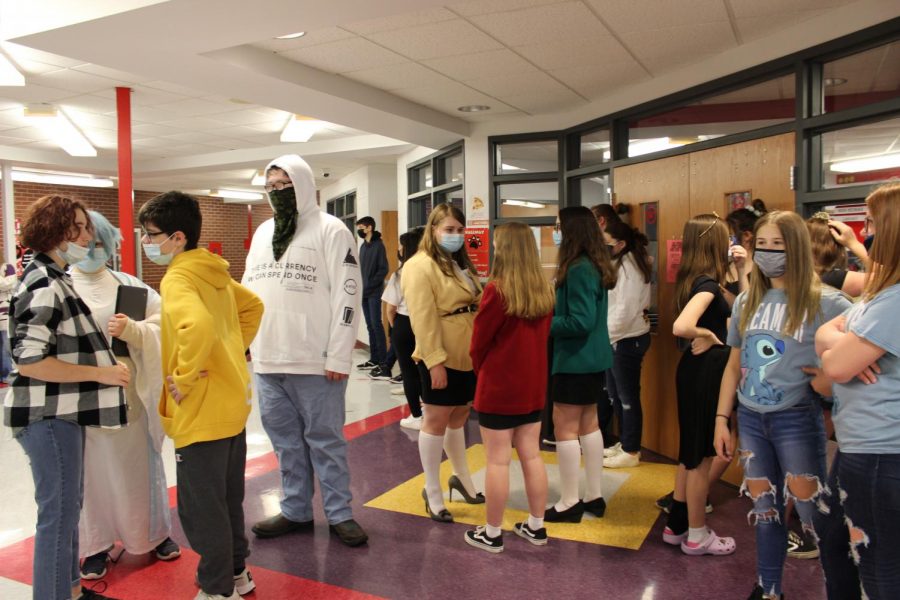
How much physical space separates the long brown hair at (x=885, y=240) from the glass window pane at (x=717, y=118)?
2153mm

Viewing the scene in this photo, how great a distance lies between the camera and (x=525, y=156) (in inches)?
261

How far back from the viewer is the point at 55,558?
7.20 feet

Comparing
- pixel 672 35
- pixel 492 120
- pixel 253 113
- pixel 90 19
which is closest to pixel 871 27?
pixel 672 35

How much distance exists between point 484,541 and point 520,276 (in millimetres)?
1218

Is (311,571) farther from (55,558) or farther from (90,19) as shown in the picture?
(90,19)

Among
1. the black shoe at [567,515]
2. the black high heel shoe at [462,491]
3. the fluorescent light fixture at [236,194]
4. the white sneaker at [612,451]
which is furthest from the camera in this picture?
the fluorescent light fixture at [236,194]

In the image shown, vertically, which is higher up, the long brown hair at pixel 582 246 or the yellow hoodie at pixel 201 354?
the long brown hair at pixel 582 246

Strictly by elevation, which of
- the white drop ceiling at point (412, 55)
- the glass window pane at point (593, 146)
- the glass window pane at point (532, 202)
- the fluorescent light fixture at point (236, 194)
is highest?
the fluorescent light fixture at point (236, 194)

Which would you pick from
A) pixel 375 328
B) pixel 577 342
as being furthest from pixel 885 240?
pixel 375 328

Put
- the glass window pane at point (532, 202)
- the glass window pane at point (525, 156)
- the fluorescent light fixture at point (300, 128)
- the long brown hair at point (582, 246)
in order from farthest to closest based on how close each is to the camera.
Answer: the fluorescent light fixture at point (300, 128) < the glass window pane at point (525, 156) < the glass window pane at point (532, 202) < the long brown hair at point (582, 246)

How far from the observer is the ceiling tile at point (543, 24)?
134 inches

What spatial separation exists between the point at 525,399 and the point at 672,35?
7.88 feet

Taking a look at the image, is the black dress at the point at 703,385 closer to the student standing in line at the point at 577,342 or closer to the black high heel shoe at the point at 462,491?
the student standing in line at the point at 577,342

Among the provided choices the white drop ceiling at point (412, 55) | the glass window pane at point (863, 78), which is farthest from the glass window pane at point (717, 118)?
the glass window pane at point (863, 78)
